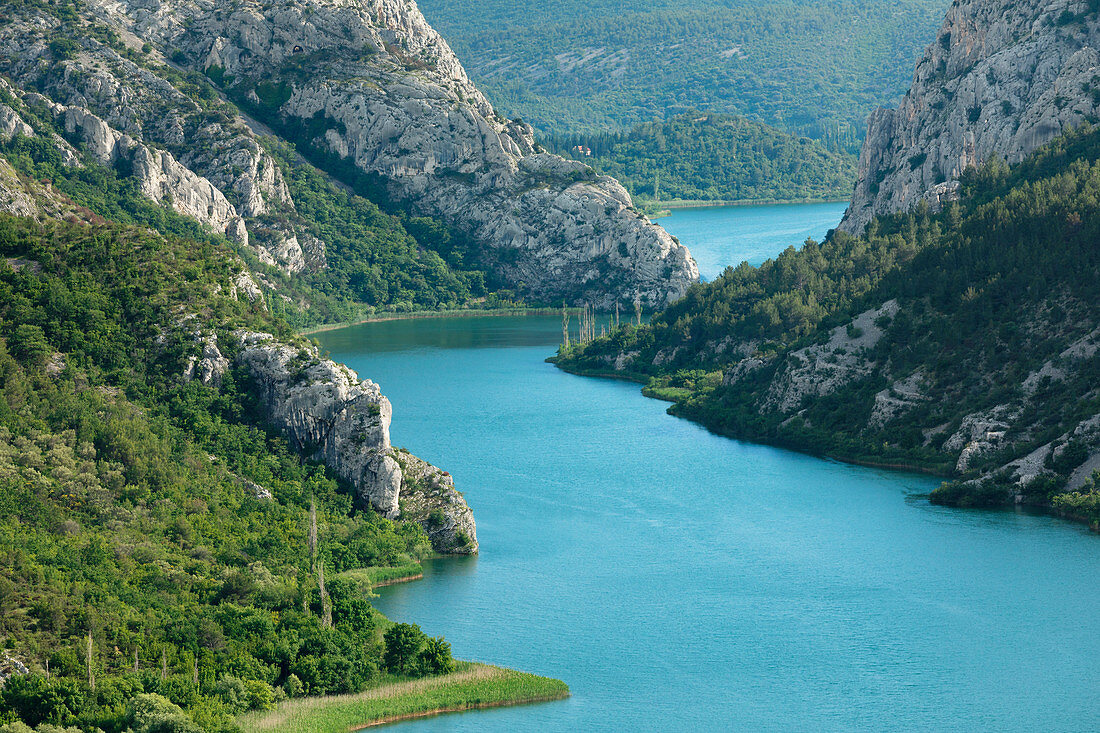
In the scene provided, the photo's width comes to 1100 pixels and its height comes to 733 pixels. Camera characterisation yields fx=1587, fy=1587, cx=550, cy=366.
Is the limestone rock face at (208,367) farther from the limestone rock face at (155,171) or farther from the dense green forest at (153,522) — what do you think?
the limestone rock face at (155,171)

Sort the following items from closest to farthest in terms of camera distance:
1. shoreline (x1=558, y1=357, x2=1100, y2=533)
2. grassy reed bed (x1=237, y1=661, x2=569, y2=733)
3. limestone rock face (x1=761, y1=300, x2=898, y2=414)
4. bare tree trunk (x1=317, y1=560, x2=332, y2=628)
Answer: grassy reed bed (x1=237, y1=661, x2=569, y2=733)
bare tree trunk (x1=317, y1=560, x2=332, y2=628)
shoreline (x1=558, y1=357, x2=1100, y2=533)
limestone rock face (x1=761, y1=300, x2=898, y2=414)

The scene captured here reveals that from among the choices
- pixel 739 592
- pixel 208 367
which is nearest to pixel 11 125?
pixel 208 367

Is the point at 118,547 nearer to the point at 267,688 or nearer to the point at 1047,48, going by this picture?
the point at 267,688

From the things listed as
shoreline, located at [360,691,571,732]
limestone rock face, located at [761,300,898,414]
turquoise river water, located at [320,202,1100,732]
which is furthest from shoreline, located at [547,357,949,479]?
shoreline, located at [360,691,571,732]

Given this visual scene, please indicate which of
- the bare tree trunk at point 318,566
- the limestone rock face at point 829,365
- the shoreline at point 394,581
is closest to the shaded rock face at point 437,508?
the shoreline at point 394,581

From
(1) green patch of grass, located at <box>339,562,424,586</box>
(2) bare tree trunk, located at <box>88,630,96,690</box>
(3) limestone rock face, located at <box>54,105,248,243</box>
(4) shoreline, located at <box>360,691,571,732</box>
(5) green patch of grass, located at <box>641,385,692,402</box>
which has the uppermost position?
(3) limestone rock face, located at <box>54,105,248,243</box>

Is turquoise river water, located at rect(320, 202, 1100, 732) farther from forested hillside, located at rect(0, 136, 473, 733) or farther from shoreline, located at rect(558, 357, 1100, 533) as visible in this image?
forested hillside, located at rect(0, 136, 473, 733)

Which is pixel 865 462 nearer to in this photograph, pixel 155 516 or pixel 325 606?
pixel 325 606
